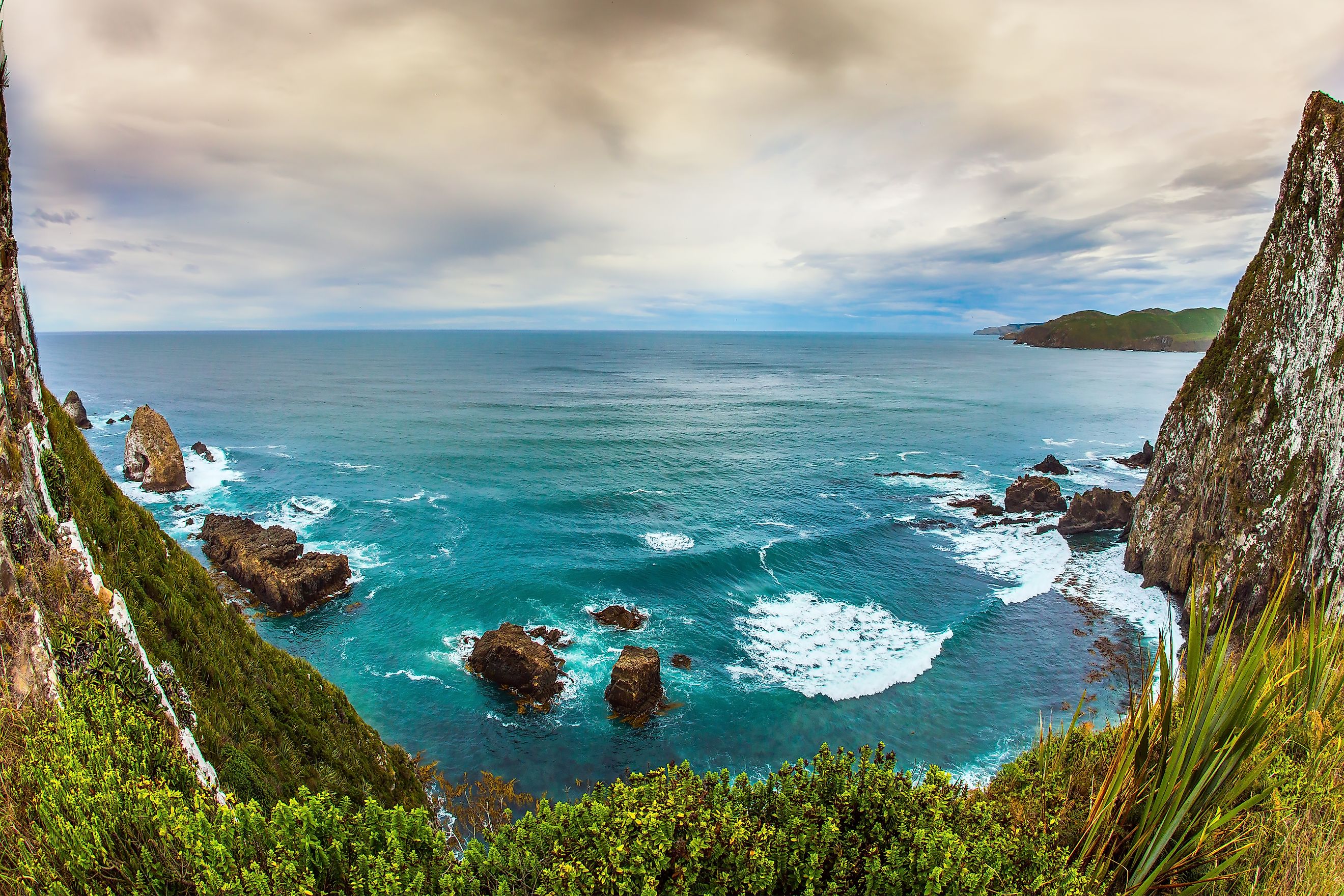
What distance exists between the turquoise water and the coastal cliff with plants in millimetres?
18069

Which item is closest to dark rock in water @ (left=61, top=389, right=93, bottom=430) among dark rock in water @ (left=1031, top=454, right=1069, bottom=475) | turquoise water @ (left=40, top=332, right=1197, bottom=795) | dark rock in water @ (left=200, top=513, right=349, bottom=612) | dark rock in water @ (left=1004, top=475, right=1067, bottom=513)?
turquoise water @ (left=40, top=332, right=1197, bottom=795)

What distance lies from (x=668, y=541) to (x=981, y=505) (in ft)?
87.6

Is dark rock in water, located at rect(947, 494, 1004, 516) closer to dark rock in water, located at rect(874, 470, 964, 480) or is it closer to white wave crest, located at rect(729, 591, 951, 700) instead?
dark rock in water, located at rect(874, 470, 964, 480)

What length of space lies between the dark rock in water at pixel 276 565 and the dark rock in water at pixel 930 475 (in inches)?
1851

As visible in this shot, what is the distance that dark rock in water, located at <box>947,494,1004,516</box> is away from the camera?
48.0 metres

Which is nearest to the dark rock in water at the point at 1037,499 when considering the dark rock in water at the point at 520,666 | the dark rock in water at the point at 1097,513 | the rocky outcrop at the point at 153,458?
the dark rock in water at the point at 1097,513

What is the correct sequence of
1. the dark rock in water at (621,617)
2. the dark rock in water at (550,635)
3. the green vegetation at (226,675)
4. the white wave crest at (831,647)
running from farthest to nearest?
the dark rock in water at (621,617) < the dark rock in water at (550,635) < the white wave crest at (831,647) < the green vegetation at (226,675)

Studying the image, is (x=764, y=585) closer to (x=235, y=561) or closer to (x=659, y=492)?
(x=659, y=492)

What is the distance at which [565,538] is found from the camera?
42.5 meters

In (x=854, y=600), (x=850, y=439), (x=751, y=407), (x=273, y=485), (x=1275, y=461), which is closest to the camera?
(x=1275, y=461)

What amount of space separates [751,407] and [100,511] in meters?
91.6

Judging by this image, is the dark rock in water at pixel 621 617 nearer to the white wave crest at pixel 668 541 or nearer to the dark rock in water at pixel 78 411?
the white wave crest at pixel 668 541

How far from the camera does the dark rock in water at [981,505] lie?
157 ft

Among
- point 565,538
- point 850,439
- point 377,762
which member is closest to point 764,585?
point 565,538
